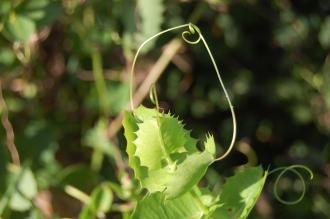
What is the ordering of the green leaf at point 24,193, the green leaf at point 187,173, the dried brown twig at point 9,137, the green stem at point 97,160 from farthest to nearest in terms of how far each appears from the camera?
the green stem at point 97,160 < the dried brown twig at point 9,137 < the green leaf at point 24,193 < the green leaf at point 187,173

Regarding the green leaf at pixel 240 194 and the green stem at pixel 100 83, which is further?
the green stem at pixel 100 83

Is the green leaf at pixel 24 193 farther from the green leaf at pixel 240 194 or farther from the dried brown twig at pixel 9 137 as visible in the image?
the green leaf at pixel 240 194

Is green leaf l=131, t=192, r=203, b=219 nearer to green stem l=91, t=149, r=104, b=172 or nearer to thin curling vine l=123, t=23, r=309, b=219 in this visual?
thin curling vine l=123, t=23, r=309, b=219

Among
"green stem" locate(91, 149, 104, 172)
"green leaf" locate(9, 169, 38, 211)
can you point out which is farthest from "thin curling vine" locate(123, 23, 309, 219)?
"green stem" locate(91, 149, 104, 172)

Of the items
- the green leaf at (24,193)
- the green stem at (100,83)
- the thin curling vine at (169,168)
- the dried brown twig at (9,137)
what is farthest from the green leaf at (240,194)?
the green stem at (100,83)

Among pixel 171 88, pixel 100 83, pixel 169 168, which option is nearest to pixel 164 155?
pixel 169 168

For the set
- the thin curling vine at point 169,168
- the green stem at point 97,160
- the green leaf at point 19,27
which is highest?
the thin curling vine at point 169,168

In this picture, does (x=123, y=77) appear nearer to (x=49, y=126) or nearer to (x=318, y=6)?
(x=49, y=126)

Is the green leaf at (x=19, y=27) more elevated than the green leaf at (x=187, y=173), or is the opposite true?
the green leaf at (x=187, y=173)
